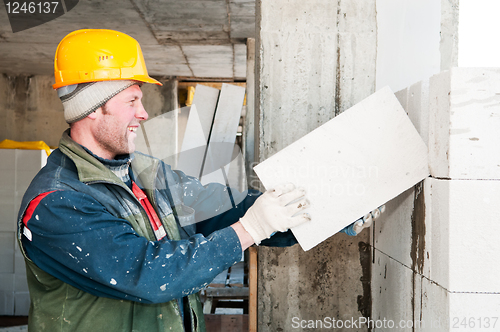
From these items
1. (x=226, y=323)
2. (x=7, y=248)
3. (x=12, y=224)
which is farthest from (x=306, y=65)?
(x=7, y=248)

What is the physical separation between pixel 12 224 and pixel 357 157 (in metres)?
6.32

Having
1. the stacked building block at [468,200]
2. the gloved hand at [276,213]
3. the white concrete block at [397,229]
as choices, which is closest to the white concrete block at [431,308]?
the stacked building block at [468,200]

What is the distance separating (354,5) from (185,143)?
13.9ft

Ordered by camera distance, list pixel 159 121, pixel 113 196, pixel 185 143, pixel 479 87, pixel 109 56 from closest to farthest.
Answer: pixel 479 87 < pixel 113 196 < pixel 109 56 < pixel 185 143 < pixel 159 121

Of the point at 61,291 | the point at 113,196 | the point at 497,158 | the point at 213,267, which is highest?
the point at 497,158

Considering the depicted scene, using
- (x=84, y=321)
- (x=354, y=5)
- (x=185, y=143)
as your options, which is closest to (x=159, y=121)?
(x=185, y=143)

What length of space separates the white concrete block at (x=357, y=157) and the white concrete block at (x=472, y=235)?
250 millimetres

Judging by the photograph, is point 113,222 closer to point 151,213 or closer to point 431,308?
point 151,213

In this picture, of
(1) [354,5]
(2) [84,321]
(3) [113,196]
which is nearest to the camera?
(2) [84,321]

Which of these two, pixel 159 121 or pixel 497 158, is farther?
pixel 159 121

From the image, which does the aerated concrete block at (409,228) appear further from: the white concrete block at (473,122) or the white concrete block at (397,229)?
the white concrete block at (473,122)

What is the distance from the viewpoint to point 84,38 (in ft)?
6.19

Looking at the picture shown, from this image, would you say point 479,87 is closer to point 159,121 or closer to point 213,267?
point 213,267

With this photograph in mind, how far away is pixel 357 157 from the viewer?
5.82ft
